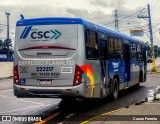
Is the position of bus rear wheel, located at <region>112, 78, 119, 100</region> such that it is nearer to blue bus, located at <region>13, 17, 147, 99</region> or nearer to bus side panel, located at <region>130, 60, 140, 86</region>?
blue bus, located at <region>13, 17, 147, 99</region>

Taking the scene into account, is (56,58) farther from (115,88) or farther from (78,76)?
(115,88)

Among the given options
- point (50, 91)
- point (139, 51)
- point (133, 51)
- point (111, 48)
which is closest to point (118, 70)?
point (111, 48)

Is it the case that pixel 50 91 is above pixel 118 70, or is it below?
below

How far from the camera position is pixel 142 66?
72.8 feet

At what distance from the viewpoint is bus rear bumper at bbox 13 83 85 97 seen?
1075 cm

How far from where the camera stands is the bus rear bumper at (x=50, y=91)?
10.8 metres

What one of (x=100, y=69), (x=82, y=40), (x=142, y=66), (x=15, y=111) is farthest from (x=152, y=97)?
(x=142, y=66)

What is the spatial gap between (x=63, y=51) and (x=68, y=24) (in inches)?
35.4

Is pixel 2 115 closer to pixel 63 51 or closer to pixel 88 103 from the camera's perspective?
pixel 63 51

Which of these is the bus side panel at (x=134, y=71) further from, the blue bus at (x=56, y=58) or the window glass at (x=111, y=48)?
the blue bus at (x=56, y=58)

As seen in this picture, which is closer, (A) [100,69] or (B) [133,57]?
(A) [100,69]

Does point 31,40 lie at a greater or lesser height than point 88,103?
greater

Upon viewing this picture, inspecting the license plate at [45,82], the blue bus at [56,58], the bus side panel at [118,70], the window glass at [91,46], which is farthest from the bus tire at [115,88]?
the license plate at [45,82]

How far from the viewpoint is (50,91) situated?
36.0 ft
